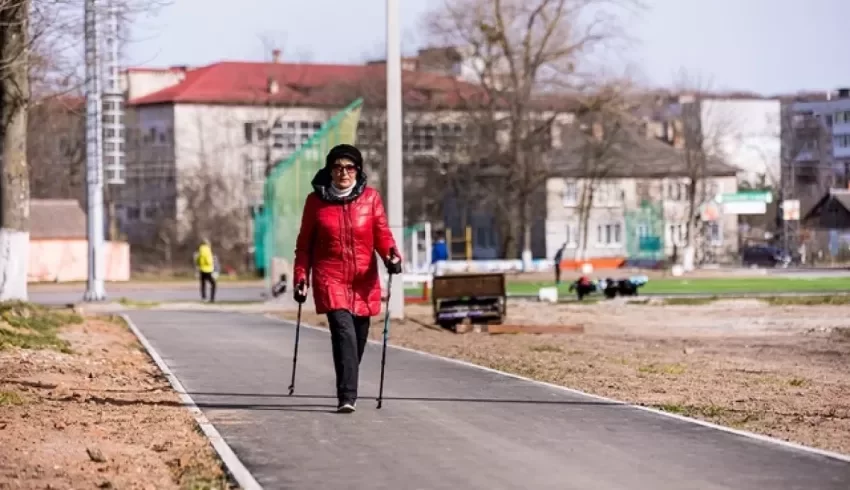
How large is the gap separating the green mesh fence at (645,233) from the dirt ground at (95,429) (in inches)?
2395

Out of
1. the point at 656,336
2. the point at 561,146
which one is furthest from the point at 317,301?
the point at 561,146

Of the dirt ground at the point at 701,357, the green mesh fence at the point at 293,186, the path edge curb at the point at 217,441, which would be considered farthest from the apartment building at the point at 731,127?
the path edge curb at the point at 217,441

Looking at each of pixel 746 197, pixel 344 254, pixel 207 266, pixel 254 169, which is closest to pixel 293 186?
pixel 207 266

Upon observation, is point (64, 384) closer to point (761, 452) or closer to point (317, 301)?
point (317, 301)

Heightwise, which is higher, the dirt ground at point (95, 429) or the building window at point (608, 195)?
the building window at point (608, 195)

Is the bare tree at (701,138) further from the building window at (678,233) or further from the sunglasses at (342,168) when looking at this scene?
the sunglasses at (342,168)

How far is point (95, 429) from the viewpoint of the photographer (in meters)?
12.5

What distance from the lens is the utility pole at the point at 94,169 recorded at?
3848cm

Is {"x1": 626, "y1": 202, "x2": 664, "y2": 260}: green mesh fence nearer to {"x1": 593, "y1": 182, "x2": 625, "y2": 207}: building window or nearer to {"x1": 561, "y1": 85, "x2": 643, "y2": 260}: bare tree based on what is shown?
{"x1": 561, "y1": 85, "x2": 643, "y2": 260}: bare tree

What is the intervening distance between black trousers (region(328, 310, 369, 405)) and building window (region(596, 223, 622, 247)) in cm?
8278

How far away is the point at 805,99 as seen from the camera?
72.5 metres

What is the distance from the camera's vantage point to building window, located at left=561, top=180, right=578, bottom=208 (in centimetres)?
9538

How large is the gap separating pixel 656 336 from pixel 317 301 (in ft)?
49.7

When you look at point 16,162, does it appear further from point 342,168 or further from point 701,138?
point 701,138
